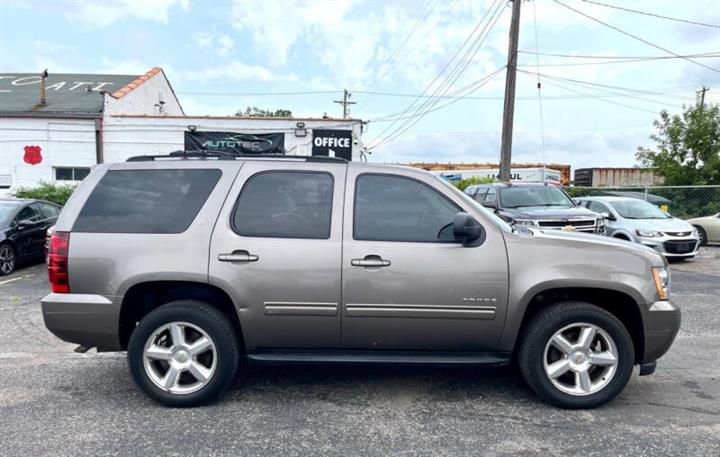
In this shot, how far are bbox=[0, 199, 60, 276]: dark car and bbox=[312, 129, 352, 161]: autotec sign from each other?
9.23m

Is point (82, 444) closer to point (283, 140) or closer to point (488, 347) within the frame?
point (488, 347)

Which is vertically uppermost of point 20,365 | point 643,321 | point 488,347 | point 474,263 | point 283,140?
point 283,140

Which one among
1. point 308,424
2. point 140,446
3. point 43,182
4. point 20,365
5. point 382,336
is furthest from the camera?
point 43,182

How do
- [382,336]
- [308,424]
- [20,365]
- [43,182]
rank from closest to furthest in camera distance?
1. [308,424]
2. [382,336]
3. [20,365]
4. [43,182]

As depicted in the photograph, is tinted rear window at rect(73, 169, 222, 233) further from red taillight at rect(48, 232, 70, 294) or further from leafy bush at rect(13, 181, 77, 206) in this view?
leafy bush at rect(13, 181, 77, 206)

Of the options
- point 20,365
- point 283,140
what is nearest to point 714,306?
point 20,365

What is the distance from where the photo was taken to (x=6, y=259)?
31.9ft

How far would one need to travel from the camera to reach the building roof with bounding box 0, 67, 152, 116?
758 inches

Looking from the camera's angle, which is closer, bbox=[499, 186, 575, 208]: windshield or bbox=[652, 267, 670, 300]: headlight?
bbox=[652, 267, 670, 300]: headlight

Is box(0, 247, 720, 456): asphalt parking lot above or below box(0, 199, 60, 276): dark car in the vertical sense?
below

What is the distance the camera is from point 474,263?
3.64m

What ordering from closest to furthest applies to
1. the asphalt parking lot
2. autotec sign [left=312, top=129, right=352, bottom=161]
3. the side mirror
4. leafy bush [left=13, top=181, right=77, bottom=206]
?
the asphalt parking lot → the side mirror → leafy bush [left=13, top=181, right=77, bottom=206] → autotec sign [left=312, top=129, right=352, bottom=161]

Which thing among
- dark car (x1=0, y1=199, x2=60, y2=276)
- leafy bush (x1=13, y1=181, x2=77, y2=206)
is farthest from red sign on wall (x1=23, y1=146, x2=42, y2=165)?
dark car (x1=0, y1=199, x2=60, y2=276)

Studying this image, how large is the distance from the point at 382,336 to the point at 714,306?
6.04 meters
